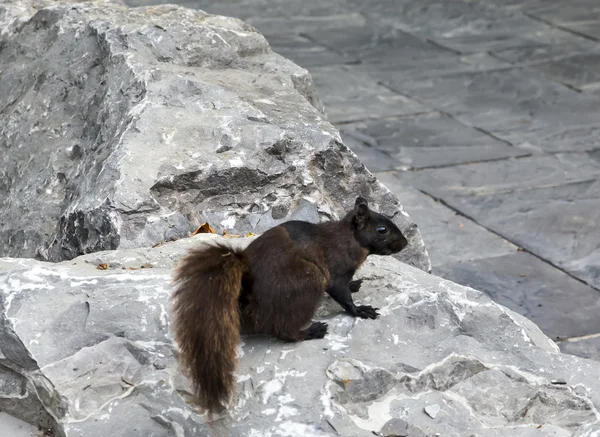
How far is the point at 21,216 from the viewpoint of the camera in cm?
459

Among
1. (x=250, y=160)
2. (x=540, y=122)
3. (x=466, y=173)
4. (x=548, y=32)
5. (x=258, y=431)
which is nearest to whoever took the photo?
(x=258, y=431)

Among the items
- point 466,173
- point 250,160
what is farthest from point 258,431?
point 466,173

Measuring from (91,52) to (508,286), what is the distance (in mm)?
2461

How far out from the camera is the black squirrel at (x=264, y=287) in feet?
9.15

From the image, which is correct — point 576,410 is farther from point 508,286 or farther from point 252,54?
point 252,54

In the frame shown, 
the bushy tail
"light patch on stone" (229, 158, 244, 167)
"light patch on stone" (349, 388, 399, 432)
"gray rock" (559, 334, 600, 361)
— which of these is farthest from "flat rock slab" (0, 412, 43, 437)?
"gray rock" (559, 334, 600, 361)

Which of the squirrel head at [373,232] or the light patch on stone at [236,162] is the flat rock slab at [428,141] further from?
the squirrel head at [373,232]

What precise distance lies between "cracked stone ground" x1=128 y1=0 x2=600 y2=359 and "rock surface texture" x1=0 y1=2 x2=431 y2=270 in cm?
111

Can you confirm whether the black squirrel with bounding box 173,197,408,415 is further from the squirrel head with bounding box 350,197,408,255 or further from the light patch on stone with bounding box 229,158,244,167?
the light patch on stone with bounding box 229,158,244,167

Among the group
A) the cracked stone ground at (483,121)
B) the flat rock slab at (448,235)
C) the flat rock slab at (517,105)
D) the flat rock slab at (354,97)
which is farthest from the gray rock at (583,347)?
the flat rock slab at (354,97)

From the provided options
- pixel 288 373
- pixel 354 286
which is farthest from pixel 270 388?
pixel 354 286

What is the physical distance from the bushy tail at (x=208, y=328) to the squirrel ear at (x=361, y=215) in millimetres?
Result: 678

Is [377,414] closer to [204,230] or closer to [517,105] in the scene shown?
[204,230]

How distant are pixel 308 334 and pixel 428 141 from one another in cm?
441
